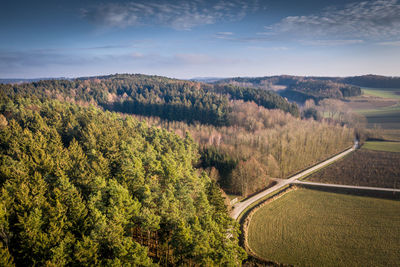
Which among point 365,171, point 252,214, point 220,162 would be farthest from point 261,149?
point 252,214

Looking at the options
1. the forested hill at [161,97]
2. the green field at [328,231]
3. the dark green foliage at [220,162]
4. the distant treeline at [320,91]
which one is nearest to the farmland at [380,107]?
the distant treeline at [320,91]

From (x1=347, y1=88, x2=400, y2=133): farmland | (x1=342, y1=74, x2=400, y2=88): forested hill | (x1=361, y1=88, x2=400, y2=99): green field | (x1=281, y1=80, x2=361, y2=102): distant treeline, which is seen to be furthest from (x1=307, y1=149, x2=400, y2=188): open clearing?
(x1=342, y1=74, x2=400, y2=88): forested hill

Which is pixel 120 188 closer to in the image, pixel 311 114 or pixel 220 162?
pixel 220 162

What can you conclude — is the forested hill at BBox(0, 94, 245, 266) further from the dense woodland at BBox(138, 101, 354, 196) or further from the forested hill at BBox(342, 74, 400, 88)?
the forested hill at BBox(342, 74, 400, 88)

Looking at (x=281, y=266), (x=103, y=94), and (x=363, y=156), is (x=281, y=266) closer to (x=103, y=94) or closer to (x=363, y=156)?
(x=363, y=156)

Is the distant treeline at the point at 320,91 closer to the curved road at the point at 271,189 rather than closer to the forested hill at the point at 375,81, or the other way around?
the forested hill at the point at 375,81
